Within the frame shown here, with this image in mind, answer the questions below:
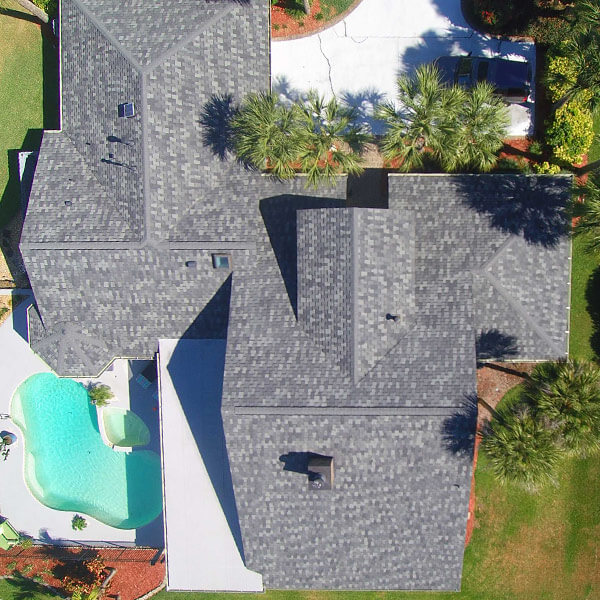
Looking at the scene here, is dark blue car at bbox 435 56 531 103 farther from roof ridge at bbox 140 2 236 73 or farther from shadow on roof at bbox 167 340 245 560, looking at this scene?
shadow on roof at bbox 167 340 245 560

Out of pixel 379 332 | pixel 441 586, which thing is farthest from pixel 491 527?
pixel 379 332

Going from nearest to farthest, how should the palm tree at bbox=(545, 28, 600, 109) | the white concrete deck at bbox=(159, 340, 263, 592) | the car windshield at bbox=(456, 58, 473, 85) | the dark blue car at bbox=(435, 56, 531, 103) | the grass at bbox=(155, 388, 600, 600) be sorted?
1. the palm tree at bbox=(545, 28, 600, 109)
2. the white concrete deck at bbox=(159, 340, 263, 592)
3. the dark blue car at bbox=(435, 56, 531, 103)
4. the car windshield at bbox=(456, 58, 473, 85)
5. the grass at bbox=(155, 388, 600, 600)

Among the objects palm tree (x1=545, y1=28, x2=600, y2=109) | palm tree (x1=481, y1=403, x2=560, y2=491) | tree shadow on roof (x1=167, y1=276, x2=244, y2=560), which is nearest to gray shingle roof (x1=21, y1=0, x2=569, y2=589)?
tree shadow on roof (x1=167, y1=276, x2=244, y2=560)

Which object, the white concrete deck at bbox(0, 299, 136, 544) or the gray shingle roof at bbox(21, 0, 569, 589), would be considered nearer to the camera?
the gray shingle roof at bbox(21, 0, 569, 589)

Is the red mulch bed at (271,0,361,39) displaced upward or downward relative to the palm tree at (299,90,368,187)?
upward

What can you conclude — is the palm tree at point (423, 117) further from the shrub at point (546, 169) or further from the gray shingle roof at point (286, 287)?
the shrub at point (546, 169)

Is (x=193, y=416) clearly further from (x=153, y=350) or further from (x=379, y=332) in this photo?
(x=379, y=332)

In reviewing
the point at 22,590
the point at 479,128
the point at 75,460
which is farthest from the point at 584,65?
the point at 22,590
